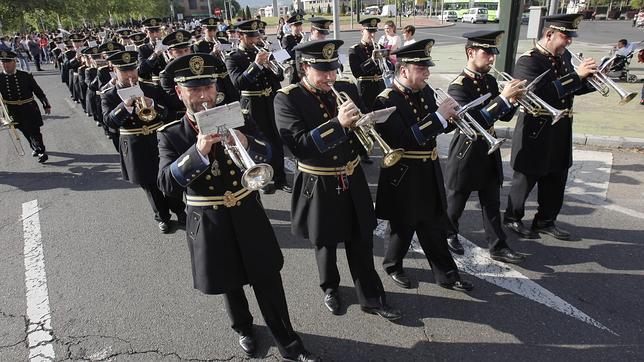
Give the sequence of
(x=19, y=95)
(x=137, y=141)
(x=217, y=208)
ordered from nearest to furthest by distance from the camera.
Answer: (x=217, y=208) → (x=137, y=141) → (x=19, y=95)

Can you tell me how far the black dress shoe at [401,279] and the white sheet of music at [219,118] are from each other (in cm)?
262

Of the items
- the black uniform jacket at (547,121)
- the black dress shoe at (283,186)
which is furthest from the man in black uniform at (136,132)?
the black uniform jacket at (547,121)

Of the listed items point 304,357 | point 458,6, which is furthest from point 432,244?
point 458,6

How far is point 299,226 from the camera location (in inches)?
152

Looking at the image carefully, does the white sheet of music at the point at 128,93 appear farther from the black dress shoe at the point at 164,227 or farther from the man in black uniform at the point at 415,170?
the man in black uniform at the point at 415,170

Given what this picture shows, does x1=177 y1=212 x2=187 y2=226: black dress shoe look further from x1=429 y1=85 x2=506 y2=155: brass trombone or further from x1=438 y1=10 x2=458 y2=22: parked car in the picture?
x1=438 y1=10 x2=458 y2=22: parked car

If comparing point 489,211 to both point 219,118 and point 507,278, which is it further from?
point 219,118

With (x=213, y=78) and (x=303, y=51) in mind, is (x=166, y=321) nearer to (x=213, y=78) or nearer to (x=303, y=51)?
(x=213, y=78)

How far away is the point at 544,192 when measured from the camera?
16.8 ft

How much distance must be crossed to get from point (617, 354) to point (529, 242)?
1.80 metres

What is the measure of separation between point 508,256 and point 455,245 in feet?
1.91

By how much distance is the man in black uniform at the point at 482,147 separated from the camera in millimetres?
4004

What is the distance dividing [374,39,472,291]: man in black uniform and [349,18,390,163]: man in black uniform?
4.52 m

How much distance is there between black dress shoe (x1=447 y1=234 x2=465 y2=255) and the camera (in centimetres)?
496
